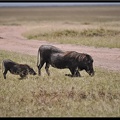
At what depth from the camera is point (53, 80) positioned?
30.5 ft

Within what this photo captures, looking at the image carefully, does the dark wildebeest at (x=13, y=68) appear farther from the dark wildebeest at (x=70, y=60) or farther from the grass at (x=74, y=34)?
the grass at (x=74, y=34)

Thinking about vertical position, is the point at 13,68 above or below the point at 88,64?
below

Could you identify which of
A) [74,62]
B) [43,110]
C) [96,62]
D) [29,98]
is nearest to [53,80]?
[74,62]

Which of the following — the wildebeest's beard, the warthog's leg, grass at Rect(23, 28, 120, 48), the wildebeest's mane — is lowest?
grass at Rect(23, 28, 120, 48)

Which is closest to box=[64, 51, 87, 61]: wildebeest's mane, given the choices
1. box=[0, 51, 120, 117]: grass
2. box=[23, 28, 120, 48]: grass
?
box=[0, 51, 120, 117]: grass

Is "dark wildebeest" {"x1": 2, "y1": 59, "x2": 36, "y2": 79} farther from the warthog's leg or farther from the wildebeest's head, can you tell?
the wildebeest's head

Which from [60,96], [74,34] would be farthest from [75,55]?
Answer: [74,34]

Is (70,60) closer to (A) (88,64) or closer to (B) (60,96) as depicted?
(A) (88,64)

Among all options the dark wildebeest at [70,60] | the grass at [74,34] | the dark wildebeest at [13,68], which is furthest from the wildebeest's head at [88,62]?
the grass at [74,34]

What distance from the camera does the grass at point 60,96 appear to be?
664cm

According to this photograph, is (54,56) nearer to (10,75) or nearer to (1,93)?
(10,75)

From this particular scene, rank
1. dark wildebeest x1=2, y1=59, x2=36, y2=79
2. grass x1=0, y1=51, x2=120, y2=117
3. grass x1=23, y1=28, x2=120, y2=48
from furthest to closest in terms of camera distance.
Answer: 1. grass x1=23, y1=28, x2=120, y2=48
2. dark wildebeest x1=2, y1=59, x2=36, y2=79
3. grass x1=0, y1=51, x2=120, y2=117

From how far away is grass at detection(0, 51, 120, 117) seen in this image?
6645 millimetres

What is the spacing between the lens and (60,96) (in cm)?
778
